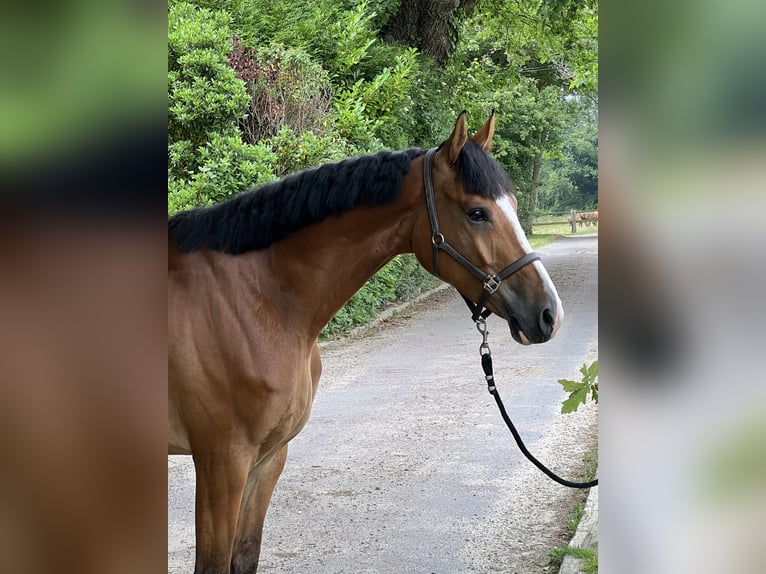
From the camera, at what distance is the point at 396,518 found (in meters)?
4.27

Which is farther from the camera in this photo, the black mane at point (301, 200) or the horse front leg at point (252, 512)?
the horse front leg at point (252, 512)

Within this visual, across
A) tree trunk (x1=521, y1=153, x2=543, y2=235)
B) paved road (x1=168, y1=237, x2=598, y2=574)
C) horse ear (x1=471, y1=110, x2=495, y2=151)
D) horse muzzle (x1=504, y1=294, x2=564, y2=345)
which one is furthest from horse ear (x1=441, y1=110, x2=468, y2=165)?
tree trunk (x1=521, y1=153, x2=543, y2=235)

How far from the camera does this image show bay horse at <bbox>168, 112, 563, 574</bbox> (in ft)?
7.59

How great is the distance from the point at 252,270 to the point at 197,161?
569 cm

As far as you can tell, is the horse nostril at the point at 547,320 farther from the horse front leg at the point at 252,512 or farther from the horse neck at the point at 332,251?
the horse front leg at the point at 252,512

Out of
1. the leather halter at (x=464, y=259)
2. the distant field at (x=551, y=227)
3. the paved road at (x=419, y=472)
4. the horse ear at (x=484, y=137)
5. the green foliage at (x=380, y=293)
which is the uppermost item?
the horse ear at (x=484, y=137)

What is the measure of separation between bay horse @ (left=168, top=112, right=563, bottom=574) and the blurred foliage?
435 centimetres

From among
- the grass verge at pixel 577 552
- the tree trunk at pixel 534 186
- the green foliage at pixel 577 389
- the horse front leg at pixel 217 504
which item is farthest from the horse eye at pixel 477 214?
the tree trunk at pixel 534 186

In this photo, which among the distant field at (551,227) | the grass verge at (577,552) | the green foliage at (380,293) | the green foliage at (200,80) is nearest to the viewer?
the grass verge at (577,552)

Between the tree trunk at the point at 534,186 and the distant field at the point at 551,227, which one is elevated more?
the tree trunk at the point at 534,186

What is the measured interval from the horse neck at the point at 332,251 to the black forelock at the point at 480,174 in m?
0.19

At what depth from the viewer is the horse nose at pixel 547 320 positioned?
2.29 m

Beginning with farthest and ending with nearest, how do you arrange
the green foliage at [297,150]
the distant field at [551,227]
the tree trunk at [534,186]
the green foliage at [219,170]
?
1. the distant field at [551,227]
2. the tree trunk at [534,186]
3. the green foliage at [297,150]
4. the green foliage at [219,170]

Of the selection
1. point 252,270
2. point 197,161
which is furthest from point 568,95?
point 252,270
